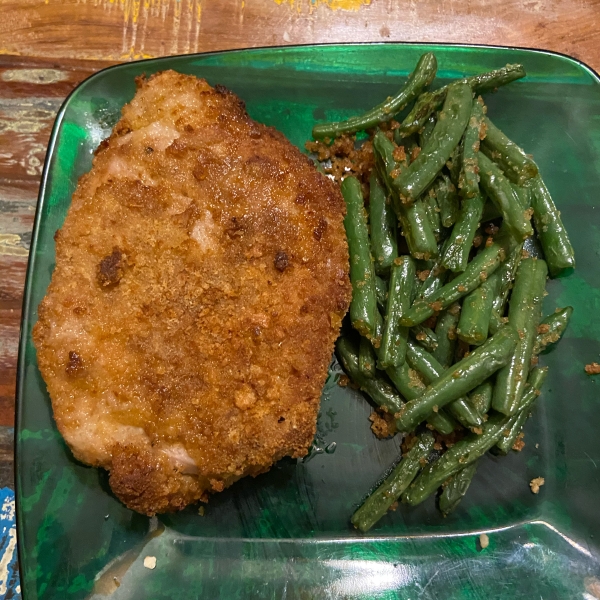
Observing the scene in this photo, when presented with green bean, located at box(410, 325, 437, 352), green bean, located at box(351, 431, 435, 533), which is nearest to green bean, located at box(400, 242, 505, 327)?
green bean, located at box(410, 325, 437, 352)

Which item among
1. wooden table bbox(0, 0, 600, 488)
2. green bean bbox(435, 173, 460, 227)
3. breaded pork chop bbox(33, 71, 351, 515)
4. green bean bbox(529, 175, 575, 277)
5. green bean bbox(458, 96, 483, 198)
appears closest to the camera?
breaded pork chop bbox(33, 71, 351, 515)

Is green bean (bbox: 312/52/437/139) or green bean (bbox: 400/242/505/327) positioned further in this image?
green bean (bbox: 312/52/437/139)

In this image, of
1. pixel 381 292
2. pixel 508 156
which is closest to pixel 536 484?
pixel 381 292

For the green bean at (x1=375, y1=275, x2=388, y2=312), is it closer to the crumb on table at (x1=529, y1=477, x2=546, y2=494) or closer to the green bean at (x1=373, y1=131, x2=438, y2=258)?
the green bean at (x1=373, y1=131, x2=438, y2=258)

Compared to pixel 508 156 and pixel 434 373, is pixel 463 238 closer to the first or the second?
pixel 508 156

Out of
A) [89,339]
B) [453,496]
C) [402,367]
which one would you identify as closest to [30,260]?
[89,339]

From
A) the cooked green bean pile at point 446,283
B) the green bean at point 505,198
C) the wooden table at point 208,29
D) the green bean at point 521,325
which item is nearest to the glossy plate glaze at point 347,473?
the cooked green bean pile at point 446,283

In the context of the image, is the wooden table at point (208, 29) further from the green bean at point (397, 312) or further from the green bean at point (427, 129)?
the green bean at point (397, 312)
